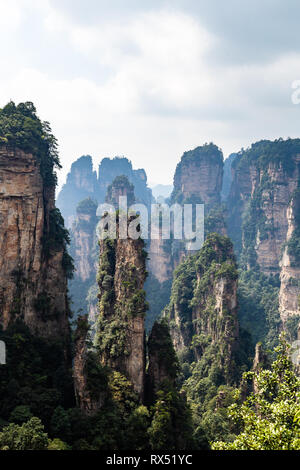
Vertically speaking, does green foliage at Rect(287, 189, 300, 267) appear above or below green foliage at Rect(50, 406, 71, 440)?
above

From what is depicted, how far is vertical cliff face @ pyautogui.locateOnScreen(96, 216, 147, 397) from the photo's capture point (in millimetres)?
25016

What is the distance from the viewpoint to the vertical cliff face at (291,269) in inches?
2413

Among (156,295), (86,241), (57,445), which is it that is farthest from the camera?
(86,241)

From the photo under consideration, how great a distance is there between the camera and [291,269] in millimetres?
64375

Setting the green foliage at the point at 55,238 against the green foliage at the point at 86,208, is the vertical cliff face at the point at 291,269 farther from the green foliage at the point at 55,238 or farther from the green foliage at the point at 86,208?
the green foliage at the point at 86,208

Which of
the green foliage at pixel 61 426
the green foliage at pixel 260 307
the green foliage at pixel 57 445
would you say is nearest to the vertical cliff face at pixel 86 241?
the green foliage at pixel 260 307

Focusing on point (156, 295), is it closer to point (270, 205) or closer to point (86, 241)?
point (86, 241)

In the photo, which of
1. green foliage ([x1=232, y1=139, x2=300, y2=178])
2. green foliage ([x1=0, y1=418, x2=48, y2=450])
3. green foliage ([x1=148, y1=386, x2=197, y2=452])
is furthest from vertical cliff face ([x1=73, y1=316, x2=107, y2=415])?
green foliage ([x1=232, y1=139, x2=300, y2=178])

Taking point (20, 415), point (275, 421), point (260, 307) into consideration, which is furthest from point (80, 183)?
point (275, 421)

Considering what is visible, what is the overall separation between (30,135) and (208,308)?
2984cm

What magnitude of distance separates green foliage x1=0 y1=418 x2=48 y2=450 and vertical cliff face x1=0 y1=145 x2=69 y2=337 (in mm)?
8940

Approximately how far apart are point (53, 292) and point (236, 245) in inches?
2871

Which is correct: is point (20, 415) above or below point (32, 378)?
below

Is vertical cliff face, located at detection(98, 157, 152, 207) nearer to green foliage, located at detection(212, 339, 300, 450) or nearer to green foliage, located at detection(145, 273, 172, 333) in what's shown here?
green foliage, located at detection(145, 273, 172, 333)
